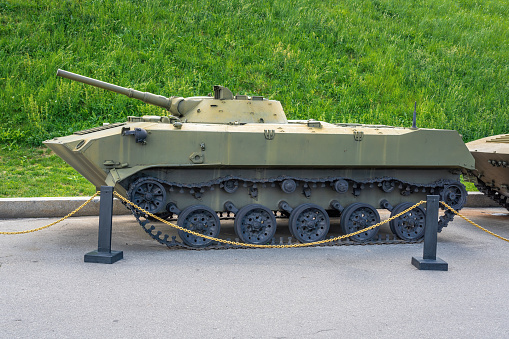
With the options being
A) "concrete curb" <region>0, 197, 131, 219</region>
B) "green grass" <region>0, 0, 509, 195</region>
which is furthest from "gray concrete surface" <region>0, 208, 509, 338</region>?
"green grass" <region>0, 0, 509, 195</region>

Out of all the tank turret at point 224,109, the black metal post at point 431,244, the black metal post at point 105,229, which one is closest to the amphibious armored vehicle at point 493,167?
the black metal post at point 431,244

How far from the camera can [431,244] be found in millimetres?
8344

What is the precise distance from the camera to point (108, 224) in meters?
8.17

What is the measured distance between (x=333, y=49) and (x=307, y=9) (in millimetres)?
2996

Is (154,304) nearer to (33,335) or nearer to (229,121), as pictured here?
(33,335)

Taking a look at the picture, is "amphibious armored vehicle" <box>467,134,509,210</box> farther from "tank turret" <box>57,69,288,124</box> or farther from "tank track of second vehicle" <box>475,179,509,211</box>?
"tank turret" <box>57,69,288,124</box>

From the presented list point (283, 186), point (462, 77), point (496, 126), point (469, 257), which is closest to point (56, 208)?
point (283, 186)

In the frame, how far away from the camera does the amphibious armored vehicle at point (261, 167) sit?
29.5 ft

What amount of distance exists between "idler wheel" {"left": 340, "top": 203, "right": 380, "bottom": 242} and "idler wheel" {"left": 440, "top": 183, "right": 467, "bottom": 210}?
4.60 ft

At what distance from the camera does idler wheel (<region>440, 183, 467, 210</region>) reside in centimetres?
1029

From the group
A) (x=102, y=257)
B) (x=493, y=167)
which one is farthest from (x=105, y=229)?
(x=493, y=167)

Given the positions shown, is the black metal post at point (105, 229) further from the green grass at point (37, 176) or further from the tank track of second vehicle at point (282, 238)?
the green grass at point (37, 176)

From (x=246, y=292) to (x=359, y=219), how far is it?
3726 mm

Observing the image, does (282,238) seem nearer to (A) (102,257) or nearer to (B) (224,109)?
(B) (224,109)
